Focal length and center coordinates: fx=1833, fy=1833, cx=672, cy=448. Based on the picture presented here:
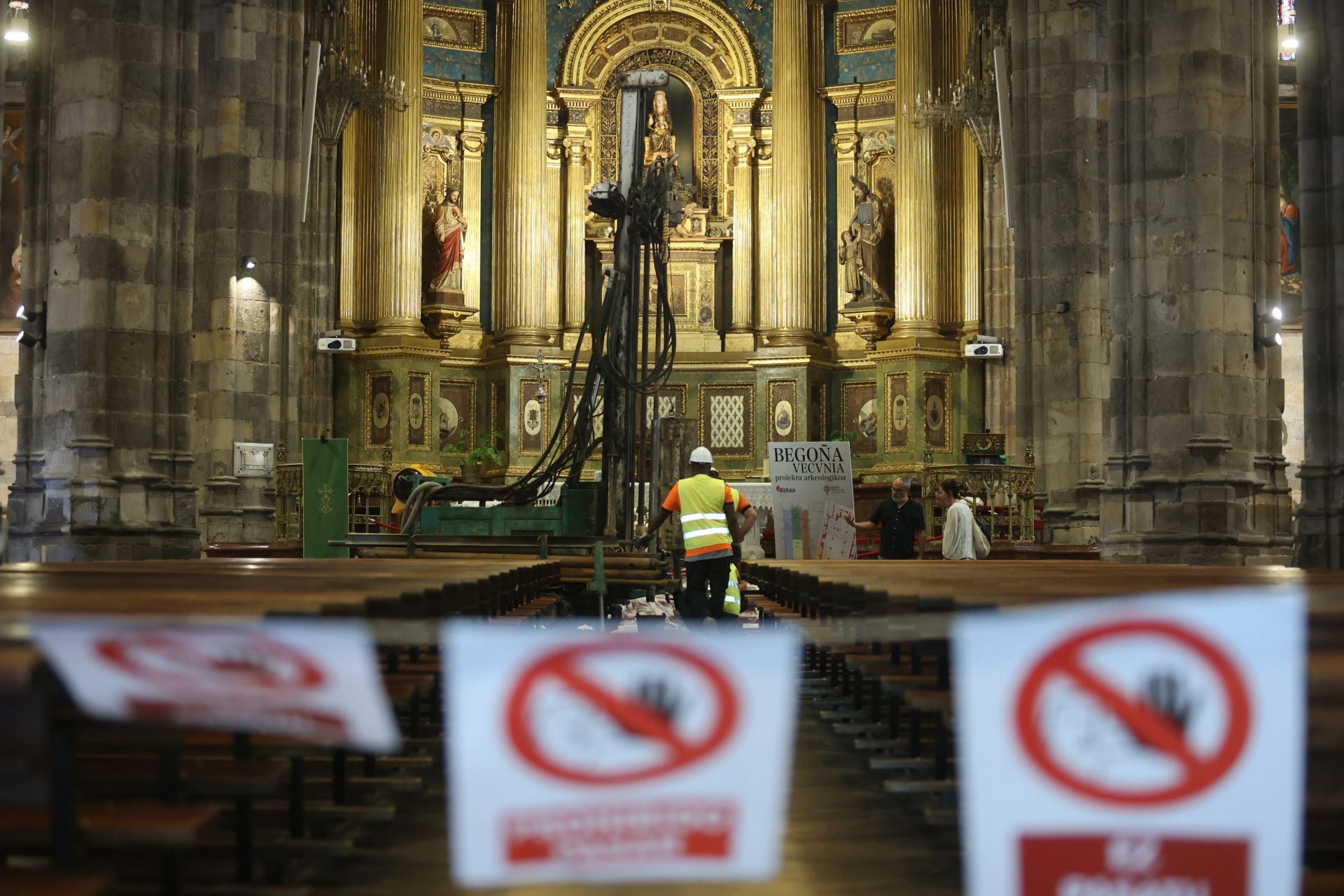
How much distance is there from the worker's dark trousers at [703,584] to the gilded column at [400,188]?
57.0ft

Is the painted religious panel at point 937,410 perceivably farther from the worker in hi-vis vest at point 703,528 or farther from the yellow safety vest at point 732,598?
the worker in hi-vis vest at point 703,528

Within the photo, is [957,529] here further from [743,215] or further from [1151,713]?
[743,215]

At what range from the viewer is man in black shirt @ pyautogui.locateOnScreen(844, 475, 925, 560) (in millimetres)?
17625

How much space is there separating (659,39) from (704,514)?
21.3 m

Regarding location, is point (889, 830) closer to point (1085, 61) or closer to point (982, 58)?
point (1085, 61)

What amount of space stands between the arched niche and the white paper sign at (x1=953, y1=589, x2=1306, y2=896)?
98.2ft

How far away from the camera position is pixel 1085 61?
21.5 metres

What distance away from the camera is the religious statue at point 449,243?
1225 inches

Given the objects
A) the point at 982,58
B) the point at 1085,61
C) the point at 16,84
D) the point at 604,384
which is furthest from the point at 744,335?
the point at 604,384

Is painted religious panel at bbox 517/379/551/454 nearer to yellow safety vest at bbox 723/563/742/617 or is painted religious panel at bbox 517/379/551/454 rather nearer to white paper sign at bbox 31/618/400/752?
yellow safety vest at bbox 723/563/742/617

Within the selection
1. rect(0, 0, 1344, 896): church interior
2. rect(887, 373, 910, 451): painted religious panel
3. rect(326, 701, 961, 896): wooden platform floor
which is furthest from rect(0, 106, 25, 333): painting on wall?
rect(326, 701, 961, 896): wooden platform floor

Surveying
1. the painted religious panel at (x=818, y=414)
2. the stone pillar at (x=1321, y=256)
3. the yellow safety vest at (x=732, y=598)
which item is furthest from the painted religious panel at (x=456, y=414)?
the stone pillar at (x=1321, y=256)

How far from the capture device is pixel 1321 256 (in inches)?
564

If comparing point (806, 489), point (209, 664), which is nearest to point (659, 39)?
point (806, 489)
